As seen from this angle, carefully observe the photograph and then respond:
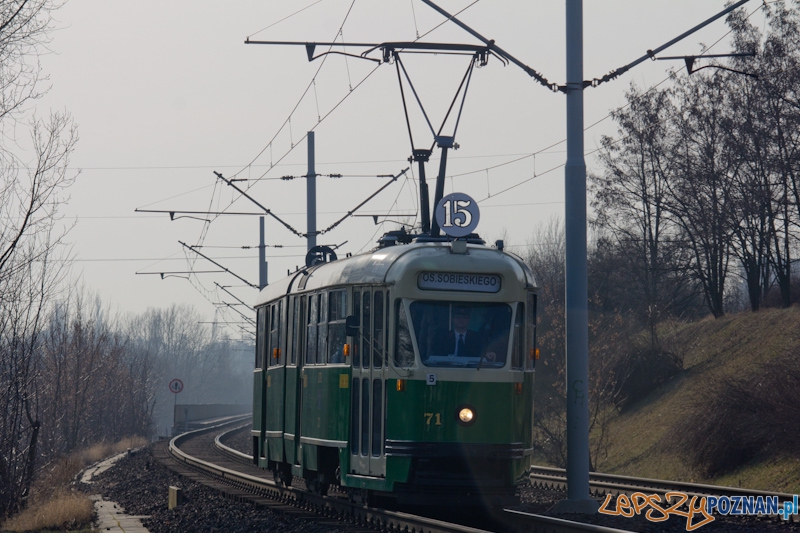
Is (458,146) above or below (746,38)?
below

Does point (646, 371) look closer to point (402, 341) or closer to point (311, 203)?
point (311, 203)

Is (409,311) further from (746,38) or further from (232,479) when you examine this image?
(746,38)

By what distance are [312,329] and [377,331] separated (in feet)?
7.44

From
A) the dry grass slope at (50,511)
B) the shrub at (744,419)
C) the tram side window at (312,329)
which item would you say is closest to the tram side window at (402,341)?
the tram side window at (312,329)

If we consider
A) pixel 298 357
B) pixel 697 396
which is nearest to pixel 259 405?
pixel 298 357

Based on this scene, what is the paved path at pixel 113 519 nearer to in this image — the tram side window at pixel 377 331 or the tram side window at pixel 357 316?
the tram side window at pixel 357 316

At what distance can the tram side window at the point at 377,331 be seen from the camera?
42.9 ft

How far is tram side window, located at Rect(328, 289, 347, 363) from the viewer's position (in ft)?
45.8

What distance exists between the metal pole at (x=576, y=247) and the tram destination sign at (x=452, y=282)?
1.65m

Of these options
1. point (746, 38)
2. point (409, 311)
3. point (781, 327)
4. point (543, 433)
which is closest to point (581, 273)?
point (409, 311)

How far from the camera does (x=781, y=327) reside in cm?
3244

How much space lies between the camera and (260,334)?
19.2 meters

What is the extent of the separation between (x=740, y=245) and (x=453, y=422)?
29.3 meters

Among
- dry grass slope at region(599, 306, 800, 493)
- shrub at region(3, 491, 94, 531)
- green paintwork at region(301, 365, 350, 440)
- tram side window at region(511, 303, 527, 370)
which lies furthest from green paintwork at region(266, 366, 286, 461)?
dry grass slope at region(599, 306, 800, 493)
